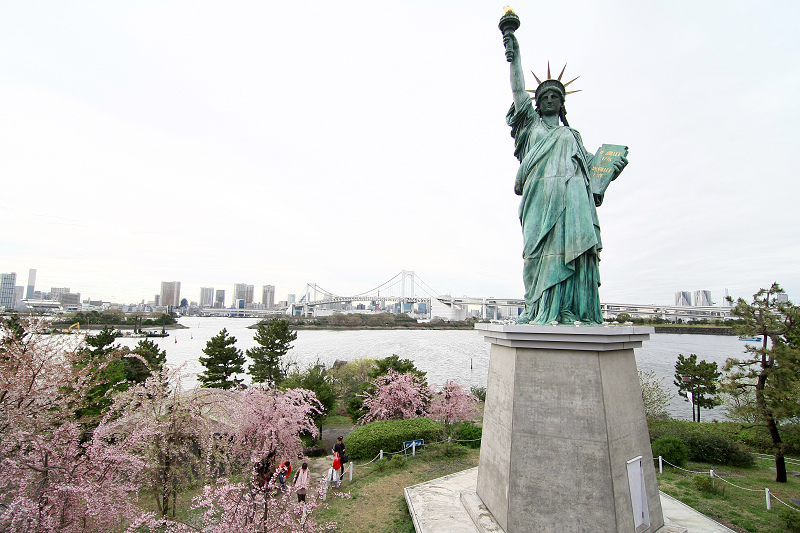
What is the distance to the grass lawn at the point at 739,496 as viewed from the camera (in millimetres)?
5883

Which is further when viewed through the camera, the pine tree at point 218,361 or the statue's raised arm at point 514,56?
the pine tree at point 218,361

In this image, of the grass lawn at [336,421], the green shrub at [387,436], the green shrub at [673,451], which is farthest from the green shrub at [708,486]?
the grass lawn at [336,421]

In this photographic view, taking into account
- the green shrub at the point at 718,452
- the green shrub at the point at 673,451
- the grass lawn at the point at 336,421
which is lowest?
the grass lawn at the point at 336,421

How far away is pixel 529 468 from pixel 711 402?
60.8 ft

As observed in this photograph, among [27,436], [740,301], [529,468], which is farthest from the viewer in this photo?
[740,301]

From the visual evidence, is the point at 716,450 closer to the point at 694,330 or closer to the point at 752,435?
the point at 752,435

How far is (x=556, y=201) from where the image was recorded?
5453 mm

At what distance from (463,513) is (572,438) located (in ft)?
7.32

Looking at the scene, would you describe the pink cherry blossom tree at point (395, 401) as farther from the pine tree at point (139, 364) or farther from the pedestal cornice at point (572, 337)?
the pine tree at point (139, 364)

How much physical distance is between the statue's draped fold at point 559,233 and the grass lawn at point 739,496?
4069 millimetres

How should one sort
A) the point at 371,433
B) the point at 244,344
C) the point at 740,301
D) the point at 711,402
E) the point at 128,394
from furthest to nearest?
1. the point at 244,344
2. the point at 711,402
3. the point at 371,433
4. the point at 740,301
5. the point at 128,394

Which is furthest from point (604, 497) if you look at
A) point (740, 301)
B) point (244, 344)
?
point (244, 344)

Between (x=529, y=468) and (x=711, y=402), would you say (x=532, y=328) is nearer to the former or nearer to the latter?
(x=529, y=468)

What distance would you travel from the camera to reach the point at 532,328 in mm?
4781
